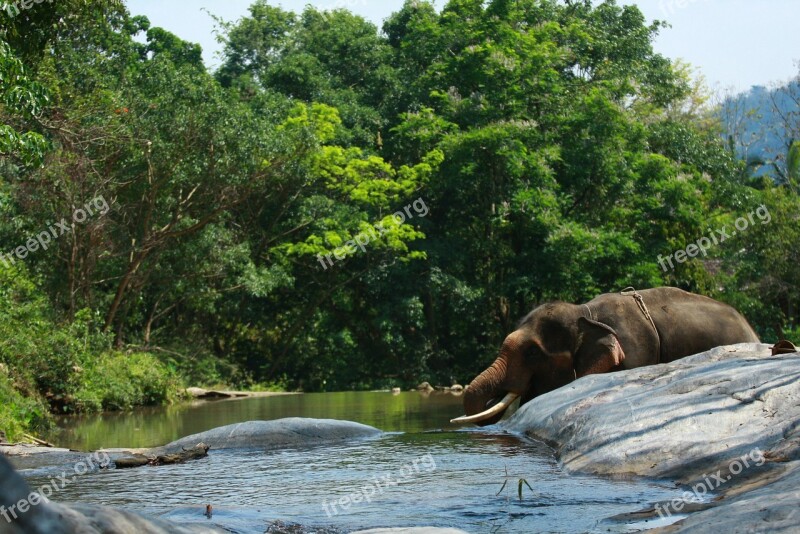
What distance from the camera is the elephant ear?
11951 millimetres

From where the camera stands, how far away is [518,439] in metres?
9.79

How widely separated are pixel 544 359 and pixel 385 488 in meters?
5.53

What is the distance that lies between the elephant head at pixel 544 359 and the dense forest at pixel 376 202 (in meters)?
10.7

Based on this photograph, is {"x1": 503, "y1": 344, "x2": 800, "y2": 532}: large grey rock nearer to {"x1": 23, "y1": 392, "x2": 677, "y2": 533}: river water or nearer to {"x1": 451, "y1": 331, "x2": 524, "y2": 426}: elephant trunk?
{"x1": 23, "y1": 392, "x2": 677, "y2": 533}: river water

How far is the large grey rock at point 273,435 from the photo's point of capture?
1032cm

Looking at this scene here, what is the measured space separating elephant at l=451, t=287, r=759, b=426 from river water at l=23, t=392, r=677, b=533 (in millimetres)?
1147

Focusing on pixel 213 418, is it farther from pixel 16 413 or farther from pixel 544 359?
pixel 544 359

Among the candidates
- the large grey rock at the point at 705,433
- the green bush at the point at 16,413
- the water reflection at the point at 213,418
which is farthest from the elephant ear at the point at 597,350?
the green bush at the point at 16,413

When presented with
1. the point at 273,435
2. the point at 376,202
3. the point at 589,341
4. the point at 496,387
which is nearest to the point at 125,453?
the point at 273,435

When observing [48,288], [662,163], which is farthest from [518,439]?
[662,163]

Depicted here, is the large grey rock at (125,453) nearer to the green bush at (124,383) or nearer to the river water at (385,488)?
the river water at (385,488)

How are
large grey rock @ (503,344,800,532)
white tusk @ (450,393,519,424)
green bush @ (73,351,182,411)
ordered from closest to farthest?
1. large grey rock @ (503,344,800,532)
2. white tusk @ (450,393,519,424)
3. green bush @ (73,351,182,411)

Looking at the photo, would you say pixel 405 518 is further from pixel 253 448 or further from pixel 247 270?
pixel 247 270

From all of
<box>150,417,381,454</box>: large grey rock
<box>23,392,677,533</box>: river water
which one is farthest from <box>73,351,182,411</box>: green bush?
<box>23,392,677,533</box>: river water
